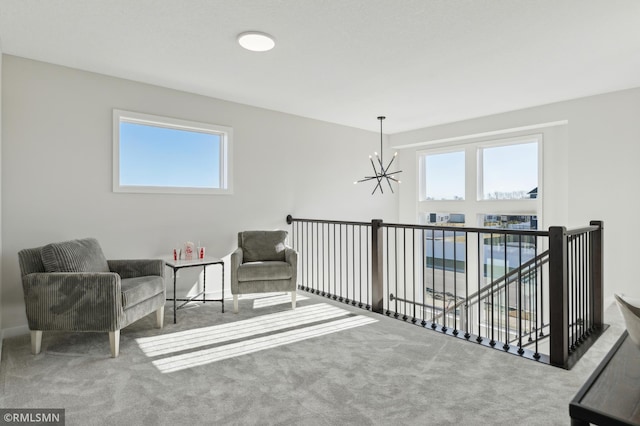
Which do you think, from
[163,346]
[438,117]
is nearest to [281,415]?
[163,346]

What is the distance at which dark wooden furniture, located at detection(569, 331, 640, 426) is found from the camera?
37.6 inches

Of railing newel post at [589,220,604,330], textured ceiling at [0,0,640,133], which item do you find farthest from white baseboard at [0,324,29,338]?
railing newel post at [589,220,604,330]

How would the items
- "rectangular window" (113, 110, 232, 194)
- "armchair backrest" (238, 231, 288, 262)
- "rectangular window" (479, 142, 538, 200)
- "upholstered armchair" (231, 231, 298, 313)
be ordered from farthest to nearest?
"rectangular window" (479, 142, 538, 200), "armchair backrest" (238, 231, 288, 262), "rectangular window" (113, 110, 232, 194), "upholstered armchair" (231, 231, 298, 313)

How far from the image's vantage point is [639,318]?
3.51ft

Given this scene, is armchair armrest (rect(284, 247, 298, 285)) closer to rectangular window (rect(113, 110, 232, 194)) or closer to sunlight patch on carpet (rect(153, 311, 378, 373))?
sunlight patch on carpet (rect(153, 311, 378, 373))

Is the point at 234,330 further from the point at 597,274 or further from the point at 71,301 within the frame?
the point at 597,274

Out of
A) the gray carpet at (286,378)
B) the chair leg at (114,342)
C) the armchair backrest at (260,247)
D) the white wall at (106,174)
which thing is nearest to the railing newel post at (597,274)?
the gray carpet at (286,378)

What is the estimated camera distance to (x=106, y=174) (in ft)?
12.1

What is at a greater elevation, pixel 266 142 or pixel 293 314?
pixel 266 142

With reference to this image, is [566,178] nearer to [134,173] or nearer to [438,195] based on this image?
[438,195]

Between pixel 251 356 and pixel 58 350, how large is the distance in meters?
1.55

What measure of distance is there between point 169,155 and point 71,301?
2.13 metres

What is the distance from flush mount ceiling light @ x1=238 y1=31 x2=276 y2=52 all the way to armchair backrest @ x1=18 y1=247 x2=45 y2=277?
2369 mm

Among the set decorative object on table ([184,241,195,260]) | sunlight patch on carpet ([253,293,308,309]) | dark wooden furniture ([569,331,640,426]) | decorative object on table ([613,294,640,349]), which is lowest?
sunlight patch on carpet ([253,293,308,309])
